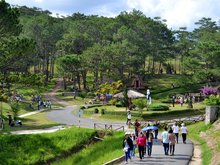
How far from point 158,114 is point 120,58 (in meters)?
34.5

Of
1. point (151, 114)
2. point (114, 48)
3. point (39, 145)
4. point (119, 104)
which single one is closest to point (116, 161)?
point (39, 145)

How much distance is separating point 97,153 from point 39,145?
215 inches

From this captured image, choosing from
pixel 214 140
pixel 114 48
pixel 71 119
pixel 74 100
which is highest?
pixel 114 48

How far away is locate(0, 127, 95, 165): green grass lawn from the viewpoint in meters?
30.8

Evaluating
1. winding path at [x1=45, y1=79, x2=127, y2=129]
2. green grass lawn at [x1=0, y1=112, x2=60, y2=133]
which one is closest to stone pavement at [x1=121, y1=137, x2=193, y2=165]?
winding path at [x1=45, y1=79, x2=127, y2=129]

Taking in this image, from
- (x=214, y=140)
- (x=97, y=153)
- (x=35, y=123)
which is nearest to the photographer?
(x=214, y=140)

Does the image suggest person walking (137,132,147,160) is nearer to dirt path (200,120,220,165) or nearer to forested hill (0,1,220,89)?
dirt path (200,120,220,165)

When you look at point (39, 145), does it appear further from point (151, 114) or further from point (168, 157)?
point (151, 114)

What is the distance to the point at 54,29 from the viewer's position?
9512 centimetres

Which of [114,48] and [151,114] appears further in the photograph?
[114,48]

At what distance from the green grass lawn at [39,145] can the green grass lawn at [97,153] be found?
48.9 inches

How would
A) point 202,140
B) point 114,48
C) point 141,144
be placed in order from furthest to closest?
point 114,48
point 202,140
point 141,144

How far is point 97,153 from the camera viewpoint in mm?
29906

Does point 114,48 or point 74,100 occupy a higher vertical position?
point 114,48
